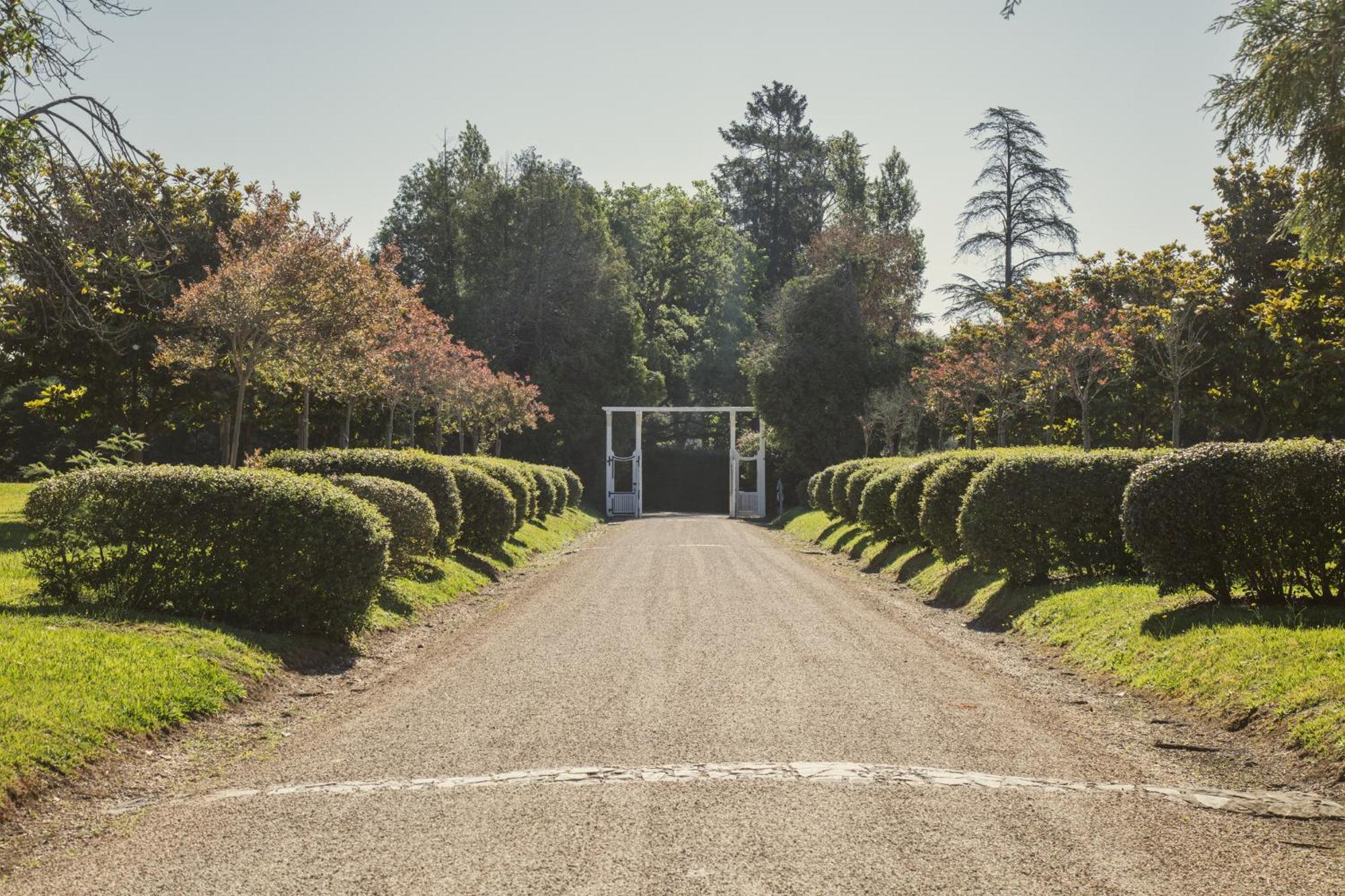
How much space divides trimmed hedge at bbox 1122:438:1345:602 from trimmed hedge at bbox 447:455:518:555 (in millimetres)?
10457

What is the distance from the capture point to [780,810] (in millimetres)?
5188

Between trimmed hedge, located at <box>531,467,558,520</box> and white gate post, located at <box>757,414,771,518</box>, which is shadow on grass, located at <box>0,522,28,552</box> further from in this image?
white gate post, located at <box>757,414,771,518</box>

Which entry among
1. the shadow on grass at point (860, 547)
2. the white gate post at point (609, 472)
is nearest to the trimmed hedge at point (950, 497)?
the shadow on grass at point (860, 547)

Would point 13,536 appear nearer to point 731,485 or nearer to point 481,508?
point 481,508

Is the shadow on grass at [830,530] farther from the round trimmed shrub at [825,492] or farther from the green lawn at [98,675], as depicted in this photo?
the green lawn at [98,675]

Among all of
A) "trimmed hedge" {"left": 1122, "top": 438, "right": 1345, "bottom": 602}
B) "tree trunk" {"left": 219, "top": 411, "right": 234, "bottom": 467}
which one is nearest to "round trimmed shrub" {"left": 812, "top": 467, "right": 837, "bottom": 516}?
"tree trunk" {"left": 219, "top": 411, "right": 234, "bottom": 467}

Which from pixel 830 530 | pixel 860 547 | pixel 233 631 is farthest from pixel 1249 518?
pixel 830 530

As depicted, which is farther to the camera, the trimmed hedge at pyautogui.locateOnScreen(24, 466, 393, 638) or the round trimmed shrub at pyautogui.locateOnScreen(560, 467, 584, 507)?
the round trimmed shrub at pyautogui.locateOnScreen(560, 467, 584, 507)

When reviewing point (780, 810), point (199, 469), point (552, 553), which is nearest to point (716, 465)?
point (552, 553)

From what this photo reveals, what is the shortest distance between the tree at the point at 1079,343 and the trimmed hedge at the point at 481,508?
9961mm

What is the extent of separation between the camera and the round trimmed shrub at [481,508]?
1747 cm

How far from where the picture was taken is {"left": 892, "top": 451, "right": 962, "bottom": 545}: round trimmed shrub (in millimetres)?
17922

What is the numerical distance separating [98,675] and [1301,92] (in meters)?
8.29

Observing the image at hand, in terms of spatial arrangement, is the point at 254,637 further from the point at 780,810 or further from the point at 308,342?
the point at 308,342
